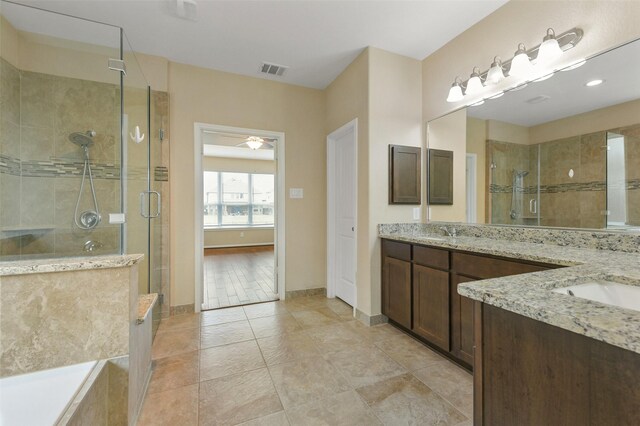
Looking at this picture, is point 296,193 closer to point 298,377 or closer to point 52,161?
point 298,377

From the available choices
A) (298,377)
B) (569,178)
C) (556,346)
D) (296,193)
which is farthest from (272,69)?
(556,346)

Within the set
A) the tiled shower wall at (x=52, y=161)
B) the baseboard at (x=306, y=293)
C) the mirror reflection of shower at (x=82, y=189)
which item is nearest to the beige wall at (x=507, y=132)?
the baseboard at (x=306, y=293)

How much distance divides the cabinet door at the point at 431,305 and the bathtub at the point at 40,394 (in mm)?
2162

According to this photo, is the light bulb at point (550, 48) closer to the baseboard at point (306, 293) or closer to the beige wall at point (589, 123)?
the beige wall at point (589, 123)

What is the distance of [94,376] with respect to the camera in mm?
1195

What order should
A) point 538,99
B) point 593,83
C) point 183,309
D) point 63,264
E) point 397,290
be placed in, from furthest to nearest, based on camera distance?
point 183,309, point 397,290, point 538,99, point 593,83, point 63,264

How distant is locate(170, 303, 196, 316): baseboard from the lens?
2.90 meters

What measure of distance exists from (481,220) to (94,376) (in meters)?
2.81

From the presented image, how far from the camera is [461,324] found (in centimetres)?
188

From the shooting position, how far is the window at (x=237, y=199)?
772 cm

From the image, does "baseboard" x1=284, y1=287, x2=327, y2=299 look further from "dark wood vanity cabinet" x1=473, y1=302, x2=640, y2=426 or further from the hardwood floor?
"dark wood vanity cabinet" x1=473, y1=302, x2=640, y2=426

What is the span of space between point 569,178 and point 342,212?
2083 mm

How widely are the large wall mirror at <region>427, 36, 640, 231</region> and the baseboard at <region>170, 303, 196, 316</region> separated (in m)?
3.08

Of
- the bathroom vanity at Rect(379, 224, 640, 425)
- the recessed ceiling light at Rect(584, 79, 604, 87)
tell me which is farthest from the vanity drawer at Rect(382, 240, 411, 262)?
the recessed ceiling light at Rect(584, 79, 604, 87)
